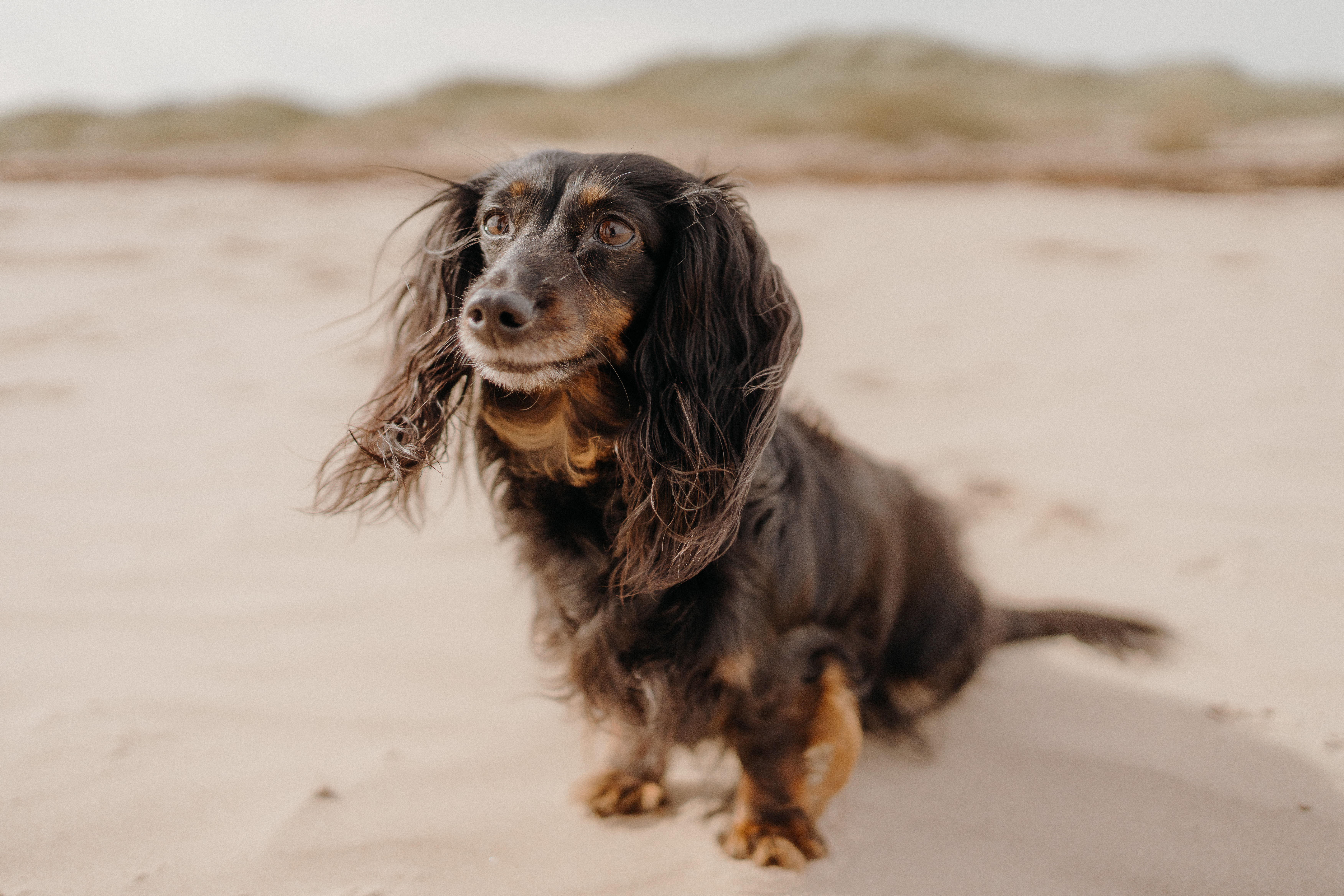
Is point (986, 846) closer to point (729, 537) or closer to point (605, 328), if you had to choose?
point (729, 537)

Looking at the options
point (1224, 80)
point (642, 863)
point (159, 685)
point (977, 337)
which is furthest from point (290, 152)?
point (1224, 80)

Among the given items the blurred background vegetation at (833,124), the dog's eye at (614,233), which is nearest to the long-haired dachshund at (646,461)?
the dog's eye at (614,233)

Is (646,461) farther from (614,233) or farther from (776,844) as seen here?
(776,844)

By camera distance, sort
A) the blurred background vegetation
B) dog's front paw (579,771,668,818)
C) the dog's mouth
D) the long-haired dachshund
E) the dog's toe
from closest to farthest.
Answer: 1. the dog's mouth
2. the long-haired dachshund
3. the dog's toe
4. dog's front paw (579,771,668,818)
5. the blurred background vegetation

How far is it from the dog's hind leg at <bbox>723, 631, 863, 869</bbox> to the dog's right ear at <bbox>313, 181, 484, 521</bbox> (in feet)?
3.52

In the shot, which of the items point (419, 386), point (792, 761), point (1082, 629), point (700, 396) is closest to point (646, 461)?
point (700, 396)

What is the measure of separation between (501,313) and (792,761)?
134 centimetres

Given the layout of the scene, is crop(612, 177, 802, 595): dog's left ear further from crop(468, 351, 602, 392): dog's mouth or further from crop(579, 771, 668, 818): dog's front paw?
crop(579, 771, 668, 818): dog's front paw

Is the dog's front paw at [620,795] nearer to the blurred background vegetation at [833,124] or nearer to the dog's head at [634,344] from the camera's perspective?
the dog's head at [634,344]

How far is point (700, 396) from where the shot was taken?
1.93m

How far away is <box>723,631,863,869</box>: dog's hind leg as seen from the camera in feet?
6.77

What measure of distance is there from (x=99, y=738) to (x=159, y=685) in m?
0.24

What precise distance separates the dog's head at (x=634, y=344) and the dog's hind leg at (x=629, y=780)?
54 cm

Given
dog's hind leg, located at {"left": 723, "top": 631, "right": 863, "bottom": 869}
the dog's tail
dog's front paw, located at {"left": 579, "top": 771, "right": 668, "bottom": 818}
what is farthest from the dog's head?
the dog's tail
